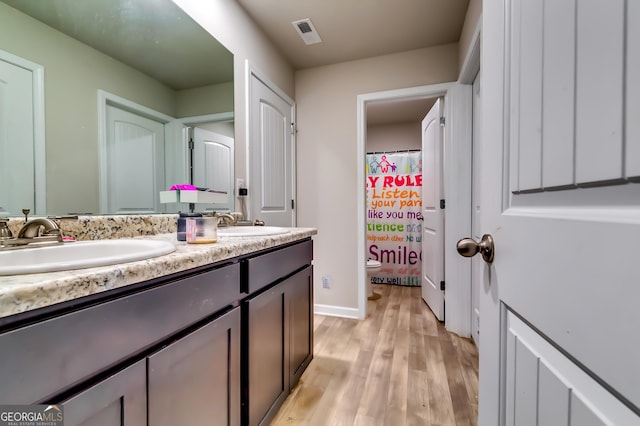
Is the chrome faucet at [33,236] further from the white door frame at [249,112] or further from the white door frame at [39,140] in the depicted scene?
the white door frame at [249,112]

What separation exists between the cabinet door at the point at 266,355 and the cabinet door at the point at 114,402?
44 cm

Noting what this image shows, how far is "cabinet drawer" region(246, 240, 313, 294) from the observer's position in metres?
1.06

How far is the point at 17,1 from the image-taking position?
2.83 feet

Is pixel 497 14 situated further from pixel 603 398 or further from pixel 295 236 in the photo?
pixel 295 236

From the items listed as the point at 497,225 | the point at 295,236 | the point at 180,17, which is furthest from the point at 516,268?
the point at 180,17

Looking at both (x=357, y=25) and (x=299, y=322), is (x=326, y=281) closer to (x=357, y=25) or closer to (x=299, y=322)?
(x=299, y=322)

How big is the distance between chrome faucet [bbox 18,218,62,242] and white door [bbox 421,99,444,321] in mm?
2478

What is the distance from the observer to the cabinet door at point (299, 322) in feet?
4.67

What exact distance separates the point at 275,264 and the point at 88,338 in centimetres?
76

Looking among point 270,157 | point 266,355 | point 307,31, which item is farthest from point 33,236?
point 307,31

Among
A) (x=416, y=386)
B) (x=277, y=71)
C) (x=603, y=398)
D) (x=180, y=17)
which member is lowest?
(x=416, y=386)

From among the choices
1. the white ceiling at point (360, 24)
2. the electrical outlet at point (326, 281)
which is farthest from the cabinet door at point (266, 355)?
the white ceiling at point (360, 24)

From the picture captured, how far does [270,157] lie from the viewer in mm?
2312

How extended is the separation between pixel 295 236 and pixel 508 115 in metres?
1.05
